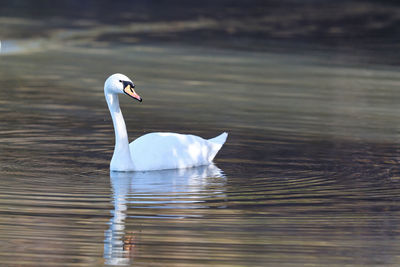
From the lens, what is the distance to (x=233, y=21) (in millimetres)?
36469

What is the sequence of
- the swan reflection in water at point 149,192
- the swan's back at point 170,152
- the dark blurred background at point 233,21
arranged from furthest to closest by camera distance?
the dark blurred background at point 233,21 < the swan's back at point 170,152 < the swan reflection in water at point 149,192

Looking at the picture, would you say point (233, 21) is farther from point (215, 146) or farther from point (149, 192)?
point (149, 192)

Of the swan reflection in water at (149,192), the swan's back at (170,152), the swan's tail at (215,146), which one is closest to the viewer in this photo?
the swan reflection in water at (149,192)

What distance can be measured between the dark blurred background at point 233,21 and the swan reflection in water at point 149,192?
14324 millimetres

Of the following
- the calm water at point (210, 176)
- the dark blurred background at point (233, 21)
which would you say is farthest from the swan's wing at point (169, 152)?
the dark blurred background at point (233, 21)

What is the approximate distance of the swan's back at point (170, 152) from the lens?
39.0 ft

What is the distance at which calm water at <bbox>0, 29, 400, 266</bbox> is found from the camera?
8414mm

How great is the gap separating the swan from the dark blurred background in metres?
13.6

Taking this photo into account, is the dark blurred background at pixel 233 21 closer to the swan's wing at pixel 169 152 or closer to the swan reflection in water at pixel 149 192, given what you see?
the swan's wing at pixel 169 152

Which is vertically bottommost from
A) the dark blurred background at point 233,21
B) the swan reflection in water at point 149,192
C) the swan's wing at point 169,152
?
the swan reflection in water at point 149,192

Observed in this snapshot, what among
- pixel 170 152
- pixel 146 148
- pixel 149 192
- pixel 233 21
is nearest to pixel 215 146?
pixel 170 152

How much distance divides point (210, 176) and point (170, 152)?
1.95ft

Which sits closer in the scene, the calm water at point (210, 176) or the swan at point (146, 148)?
the calm water at point (210, 176)

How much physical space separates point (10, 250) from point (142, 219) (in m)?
1.50
